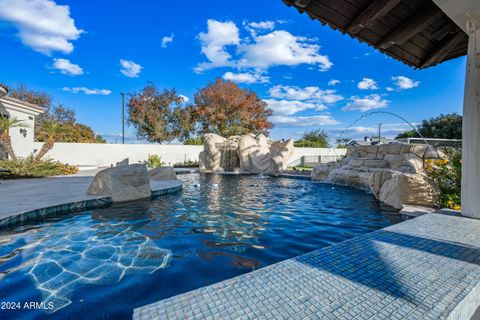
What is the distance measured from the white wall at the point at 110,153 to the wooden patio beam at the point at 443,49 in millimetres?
21317

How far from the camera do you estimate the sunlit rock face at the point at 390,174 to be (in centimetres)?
A: 600

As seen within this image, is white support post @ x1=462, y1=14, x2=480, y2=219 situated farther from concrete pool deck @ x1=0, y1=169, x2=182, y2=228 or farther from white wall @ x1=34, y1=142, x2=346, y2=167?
white wall @ x1=34, y1=142, x2=346, y2=167

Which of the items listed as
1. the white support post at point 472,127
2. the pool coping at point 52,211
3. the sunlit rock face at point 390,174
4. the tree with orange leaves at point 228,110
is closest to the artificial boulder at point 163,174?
the pool coping at point 52,211

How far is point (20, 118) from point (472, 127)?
19.6 m

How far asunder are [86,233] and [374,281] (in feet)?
16.1

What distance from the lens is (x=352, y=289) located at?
1.97 metres

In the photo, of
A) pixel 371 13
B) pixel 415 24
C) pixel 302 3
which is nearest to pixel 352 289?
pixel 302 3

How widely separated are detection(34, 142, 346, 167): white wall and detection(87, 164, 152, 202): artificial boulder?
15.5m

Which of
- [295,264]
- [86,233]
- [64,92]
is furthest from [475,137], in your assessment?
[64,92]

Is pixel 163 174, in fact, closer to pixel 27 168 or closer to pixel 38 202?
pixel 38 202

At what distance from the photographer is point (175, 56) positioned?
26.5 meters

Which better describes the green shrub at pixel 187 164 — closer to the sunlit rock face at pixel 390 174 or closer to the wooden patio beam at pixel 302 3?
the sunlit rock face at pixel 390 174

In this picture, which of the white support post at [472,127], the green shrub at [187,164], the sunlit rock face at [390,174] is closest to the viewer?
the white support post at [472,127]

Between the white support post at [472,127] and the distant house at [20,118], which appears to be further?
the distant house at [20,118]
